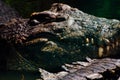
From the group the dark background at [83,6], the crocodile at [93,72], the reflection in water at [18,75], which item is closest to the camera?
the crocodile at [93,72]

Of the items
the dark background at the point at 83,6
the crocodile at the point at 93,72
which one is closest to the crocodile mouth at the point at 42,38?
the crocodile at the point at 93,72

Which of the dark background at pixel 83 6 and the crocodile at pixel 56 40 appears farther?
the dark background at pixel 83 6

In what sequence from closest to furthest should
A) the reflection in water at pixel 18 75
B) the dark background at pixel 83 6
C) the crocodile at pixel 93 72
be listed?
1. the crocodile at pixel 93 72
2. the reflection in water at pixel 18 75
3. the dark background at pixel 83 6

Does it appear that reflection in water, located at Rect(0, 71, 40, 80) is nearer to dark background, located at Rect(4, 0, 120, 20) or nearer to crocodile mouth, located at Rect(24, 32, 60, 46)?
crocodile mouth, located at Rect(24, 32, 60, 46)

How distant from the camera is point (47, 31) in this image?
402cm

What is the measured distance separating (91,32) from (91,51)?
0.24 meters

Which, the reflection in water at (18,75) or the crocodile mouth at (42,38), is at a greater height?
the crocodile mouth at (42,38)

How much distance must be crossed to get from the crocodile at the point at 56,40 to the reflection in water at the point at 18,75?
0.19 feet

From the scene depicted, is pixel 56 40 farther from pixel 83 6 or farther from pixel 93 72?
pixel 83 6

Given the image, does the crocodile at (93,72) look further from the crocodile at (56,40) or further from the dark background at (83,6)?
the dark background at (83,6)

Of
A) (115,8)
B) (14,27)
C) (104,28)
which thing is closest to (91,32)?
(104,28)

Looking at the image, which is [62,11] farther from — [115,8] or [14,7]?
[115,8]

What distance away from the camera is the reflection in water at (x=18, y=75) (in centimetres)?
395

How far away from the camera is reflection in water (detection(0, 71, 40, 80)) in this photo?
3949 millimetres
